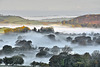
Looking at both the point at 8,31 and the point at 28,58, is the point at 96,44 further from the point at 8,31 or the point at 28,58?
the point at 8,31

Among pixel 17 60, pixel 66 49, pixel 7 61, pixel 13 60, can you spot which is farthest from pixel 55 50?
pixel 7 61

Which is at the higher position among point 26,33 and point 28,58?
point 26,33

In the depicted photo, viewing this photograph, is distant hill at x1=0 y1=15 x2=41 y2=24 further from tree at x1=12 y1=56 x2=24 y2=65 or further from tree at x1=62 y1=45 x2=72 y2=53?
tree at x1=62 y1=45 x2=72 y2=53

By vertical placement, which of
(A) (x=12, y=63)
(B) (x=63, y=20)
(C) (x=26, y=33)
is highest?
(B) (x=63, y=20)

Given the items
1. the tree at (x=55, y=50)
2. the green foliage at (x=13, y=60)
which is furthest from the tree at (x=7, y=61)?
the tree at (x=55, y=50)

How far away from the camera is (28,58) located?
10.2 meters

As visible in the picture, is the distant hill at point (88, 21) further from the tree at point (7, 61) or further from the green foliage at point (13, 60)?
the tree at point (7, 61)

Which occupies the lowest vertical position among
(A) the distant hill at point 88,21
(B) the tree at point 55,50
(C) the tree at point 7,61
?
(C) the tree at point 7,61

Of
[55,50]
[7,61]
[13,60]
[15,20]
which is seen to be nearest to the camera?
[7,61]

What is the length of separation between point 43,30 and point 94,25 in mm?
3125

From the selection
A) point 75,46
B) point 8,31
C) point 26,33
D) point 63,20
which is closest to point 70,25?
point 63,20

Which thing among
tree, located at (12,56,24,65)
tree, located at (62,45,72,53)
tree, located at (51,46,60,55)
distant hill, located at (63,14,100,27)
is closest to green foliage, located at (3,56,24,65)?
tree, located at (12,56,24,65)

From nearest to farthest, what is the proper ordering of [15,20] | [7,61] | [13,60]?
[7,61] → [13,60] → [15,20]

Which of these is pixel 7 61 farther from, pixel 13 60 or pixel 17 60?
pixel 17 60
